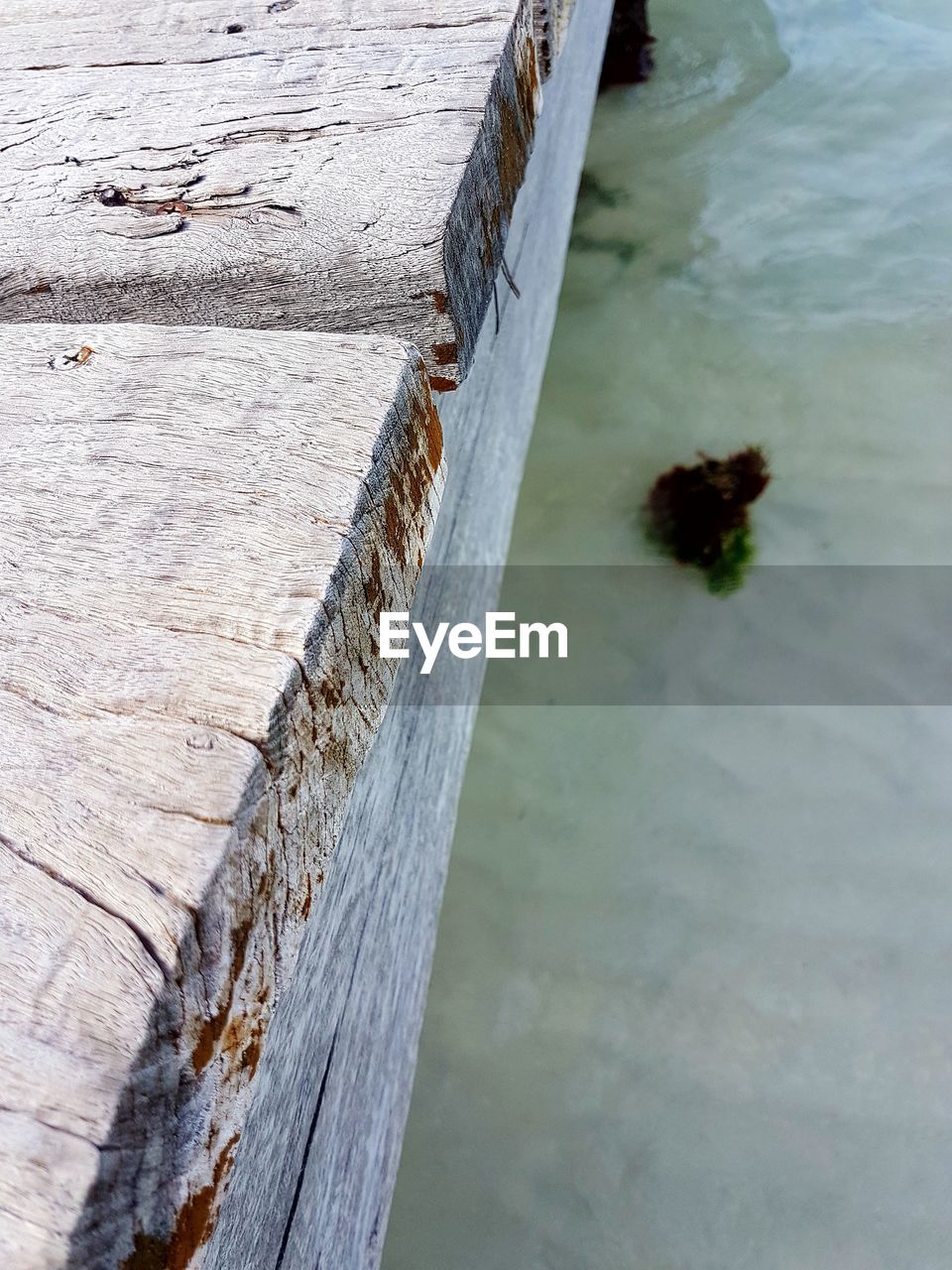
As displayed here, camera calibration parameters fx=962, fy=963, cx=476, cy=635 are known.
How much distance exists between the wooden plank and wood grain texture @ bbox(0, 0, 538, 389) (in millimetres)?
477

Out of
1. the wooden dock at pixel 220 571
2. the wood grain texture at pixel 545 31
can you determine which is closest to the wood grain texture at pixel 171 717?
the wooden dock at pixel 220 571

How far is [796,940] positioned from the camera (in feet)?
7.97

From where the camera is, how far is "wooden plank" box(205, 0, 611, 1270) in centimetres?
94

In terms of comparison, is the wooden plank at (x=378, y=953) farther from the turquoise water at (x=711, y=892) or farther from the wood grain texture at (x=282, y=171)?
the turquoise water at (x=711, y=892)

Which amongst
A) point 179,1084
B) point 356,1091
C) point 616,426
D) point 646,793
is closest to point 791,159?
point 616,426

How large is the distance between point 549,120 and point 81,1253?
7.68ft

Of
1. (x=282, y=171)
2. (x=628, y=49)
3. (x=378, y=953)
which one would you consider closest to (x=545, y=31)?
(x=282, y=171)

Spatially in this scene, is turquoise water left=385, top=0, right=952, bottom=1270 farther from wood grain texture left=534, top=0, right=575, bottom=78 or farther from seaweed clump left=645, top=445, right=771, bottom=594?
wood grain texture left=534, top=0, right=575, bottom=78

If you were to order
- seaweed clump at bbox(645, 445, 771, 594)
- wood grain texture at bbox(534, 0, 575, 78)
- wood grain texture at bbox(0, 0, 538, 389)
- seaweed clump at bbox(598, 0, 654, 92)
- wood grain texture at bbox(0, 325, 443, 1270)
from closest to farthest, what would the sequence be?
wood grain texture at bbox(0, 325, 443, 1270) < wood grain texture at bbox(0, 0, 538, 389) < wood grain texture at bbox(534, 0, 575, 78) < seaweed clump at bbox(645, 445, 771, 594) < seaweed clump at bbox(598, 0, 654, 92)

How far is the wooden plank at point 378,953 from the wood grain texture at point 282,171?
1.57 feet

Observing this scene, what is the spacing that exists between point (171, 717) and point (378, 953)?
2.61ft

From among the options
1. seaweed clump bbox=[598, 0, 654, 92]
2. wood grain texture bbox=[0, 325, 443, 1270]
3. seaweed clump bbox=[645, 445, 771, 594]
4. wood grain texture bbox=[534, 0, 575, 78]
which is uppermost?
seaweed clump bbox=[598, 0, 654, 92]

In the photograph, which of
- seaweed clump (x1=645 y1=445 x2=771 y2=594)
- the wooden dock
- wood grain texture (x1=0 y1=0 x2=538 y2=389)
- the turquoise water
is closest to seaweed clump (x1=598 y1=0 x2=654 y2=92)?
the turquoise water

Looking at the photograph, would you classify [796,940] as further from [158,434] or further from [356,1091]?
[158,434]
